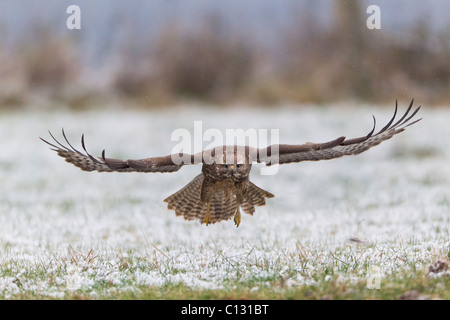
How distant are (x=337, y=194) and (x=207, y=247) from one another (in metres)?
4.85

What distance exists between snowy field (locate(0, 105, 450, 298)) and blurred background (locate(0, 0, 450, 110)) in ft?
13.2

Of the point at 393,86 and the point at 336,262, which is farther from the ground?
the point at 393,86

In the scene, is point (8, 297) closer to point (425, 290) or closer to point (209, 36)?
point (425, 290)

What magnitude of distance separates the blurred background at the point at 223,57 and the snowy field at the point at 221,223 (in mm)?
4026

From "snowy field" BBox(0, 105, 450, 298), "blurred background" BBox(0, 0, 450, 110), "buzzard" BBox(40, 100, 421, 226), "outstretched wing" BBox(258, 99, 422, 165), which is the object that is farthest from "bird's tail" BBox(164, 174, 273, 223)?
"blurred background" BBox(0, 0, 450, 110)

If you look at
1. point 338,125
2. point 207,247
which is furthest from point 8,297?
point 338,125

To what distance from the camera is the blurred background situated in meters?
23.5

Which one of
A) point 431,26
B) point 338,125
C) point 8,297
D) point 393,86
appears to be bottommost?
point 8,297

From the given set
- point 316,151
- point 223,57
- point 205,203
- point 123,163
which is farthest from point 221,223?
point 223,57

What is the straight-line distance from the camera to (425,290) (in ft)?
16.6

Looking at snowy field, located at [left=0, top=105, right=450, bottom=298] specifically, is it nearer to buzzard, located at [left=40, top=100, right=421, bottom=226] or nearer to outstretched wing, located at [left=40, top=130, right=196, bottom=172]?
buzzard, located at [left=40, top=100, right=421, bottom=226]

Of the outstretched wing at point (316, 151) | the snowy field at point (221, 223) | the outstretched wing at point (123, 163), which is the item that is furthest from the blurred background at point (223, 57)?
Result: the outstretched wing at point (123, 163)

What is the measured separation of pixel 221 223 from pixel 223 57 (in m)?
18.6

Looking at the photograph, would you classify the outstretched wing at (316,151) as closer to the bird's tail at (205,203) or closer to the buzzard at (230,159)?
the buzzard at (230,159)
